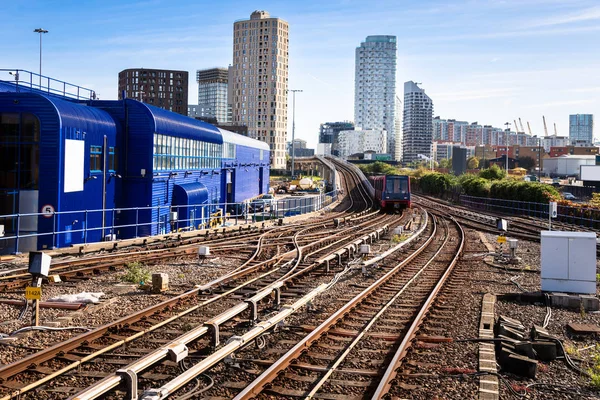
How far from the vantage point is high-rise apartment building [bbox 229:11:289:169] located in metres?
146

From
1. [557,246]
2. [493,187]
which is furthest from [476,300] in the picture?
[493,187]

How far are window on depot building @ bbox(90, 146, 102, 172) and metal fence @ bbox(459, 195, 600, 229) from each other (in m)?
25.0

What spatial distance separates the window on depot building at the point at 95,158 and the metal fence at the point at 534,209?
2498 centimetres

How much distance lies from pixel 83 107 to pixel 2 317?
1525 centimetres

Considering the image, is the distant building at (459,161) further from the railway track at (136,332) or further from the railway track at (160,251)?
the railway track at (136,332)

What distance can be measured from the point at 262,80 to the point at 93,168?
125564mm

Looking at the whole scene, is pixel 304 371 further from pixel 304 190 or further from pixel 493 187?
pixel 304 190

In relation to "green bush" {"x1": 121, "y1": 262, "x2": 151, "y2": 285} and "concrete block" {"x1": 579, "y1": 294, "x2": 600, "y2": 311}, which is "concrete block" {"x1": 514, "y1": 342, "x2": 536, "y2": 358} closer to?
"concrete block" {"x1": 579, "y1": 294, "x2": 600, "y2": 311}

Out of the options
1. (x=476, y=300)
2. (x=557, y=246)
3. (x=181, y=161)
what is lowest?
(x=476, y=300)

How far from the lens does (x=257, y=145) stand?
58062mm

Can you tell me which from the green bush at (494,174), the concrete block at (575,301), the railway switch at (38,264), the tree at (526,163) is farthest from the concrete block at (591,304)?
the tree at (526,163)

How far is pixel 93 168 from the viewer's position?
24.4m

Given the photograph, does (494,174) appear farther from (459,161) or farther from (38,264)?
(38,264)

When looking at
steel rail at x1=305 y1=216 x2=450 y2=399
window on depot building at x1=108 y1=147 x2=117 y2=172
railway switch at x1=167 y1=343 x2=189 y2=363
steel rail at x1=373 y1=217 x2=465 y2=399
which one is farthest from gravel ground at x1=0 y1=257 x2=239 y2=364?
window on depot building at x1=108 y1=147 x2=117 y2=172
